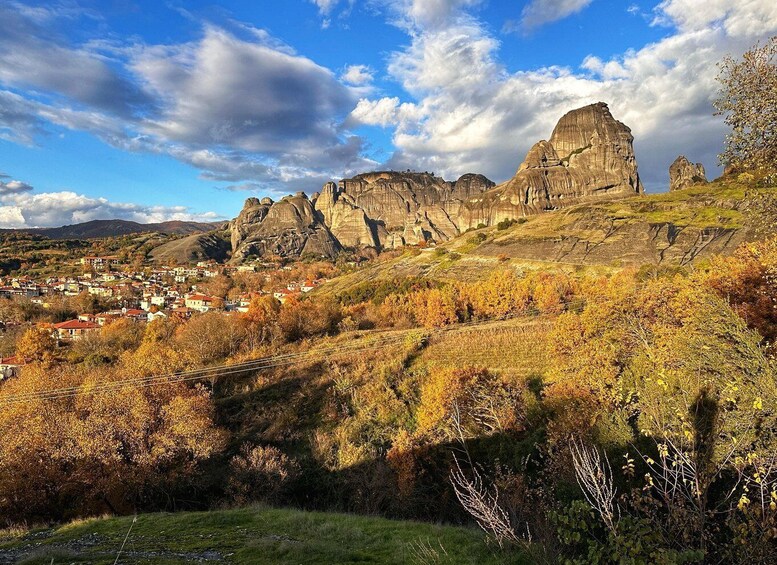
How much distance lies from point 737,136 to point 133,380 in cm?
3931

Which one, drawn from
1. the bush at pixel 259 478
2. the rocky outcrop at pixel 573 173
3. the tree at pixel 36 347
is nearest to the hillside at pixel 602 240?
the rocky outcrop at pixel 573 173

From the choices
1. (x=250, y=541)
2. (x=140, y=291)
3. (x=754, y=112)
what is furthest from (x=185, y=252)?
(x=754, y=112)

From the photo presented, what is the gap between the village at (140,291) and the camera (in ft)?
266

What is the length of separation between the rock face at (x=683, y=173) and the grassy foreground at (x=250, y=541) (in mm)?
118532

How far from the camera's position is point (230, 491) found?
87.2 feet

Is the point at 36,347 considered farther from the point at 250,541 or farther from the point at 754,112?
the point at 754,112

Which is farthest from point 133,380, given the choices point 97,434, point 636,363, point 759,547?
point 759,547

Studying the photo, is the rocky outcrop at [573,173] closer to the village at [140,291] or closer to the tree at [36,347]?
the village at [140,291]

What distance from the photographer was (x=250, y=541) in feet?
48.8

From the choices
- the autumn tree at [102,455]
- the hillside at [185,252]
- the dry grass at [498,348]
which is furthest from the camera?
the hillside at [185,252]

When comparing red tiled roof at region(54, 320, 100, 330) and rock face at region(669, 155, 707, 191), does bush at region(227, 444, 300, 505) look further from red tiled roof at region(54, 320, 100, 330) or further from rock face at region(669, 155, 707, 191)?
rock face at region(669, 155, 707, 191)

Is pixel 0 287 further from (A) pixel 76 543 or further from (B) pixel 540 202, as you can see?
(B) pixel 540 202

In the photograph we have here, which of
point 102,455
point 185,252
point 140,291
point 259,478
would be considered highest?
point 185,252

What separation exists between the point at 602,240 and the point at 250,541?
7175 cm
